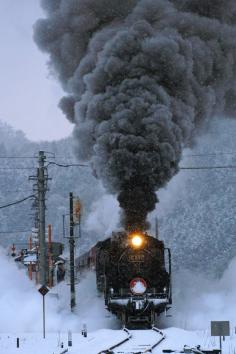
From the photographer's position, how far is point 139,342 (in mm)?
18047

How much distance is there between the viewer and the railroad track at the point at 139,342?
53.2 feet

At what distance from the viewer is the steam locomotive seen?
21.0 meters

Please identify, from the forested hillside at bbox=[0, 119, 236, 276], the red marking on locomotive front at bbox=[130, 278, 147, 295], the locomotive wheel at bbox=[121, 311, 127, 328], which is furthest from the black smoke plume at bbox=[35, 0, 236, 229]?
the forested hillside at bbox=[0, 119, 236, 276]

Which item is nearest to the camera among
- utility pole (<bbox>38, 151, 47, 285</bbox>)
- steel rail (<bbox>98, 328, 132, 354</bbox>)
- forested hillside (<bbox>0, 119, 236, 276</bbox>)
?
steel rail (<bbox>98, 328, 132, 354</bbox>)

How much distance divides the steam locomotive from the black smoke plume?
4.73ft

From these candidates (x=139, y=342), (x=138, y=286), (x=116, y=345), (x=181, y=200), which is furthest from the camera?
(x=181, y=200)

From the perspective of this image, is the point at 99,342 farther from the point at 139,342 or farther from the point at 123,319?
the point at 123,319

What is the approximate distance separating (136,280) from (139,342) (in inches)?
126

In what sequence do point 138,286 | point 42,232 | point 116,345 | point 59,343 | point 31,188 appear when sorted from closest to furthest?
point 116,345 < point 59,343 < point 138,286 < point 42,232 < point 31,188

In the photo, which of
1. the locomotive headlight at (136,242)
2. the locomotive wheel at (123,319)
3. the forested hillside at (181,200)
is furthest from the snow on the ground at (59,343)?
the forested hillside at (181,200)

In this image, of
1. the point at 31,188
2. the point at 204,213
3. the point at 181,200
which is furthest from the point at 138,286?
the point at 31,188

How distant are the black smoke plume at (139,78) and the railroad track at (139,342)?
3964 mm

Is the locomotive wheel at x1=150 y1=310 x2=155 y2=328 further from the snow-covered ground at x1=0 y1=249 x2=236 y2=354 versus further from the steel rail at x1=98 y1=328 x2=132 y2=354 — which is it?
the steel rail at x1=98 y1=328 x2=132 y2=354

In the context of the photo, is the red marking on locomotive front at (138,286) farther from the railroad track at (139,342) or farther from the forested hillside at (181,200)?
the forested hillside at (181,200)
